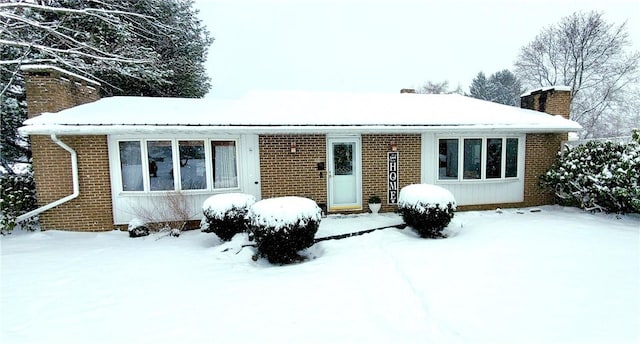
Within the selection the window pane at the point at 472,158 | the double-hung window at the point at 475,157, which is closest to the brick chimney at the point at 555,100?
the double-hung window at the point at 475,157

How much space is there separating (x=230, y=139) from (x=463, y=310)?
604 centimetres

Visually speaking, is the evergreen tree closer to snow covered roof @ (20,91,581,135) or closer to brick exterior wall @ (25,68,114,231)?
brick exterior wall @ (25,68,114,231)

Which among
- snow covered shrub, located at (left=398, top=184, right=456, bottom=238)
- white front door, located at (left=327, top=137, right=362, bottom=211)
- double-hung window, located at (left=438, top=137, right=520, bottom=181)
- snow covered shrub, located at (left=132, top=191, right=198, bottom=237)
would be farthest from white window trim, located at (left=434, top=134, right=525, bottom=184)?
snow covered shrub, located at (left=132, top=191, right=198, bottom=237)

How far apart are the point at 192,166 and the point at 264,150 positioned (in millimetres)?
1781

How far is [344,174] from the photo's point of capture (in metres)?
7.92

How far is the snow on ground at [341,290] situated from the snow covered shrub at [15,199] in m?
0.62

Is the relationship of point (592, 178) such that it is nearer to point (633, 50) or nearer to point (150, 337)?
point (150, 337)

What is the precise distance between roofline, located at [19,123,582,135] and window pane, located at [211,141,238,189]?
524 mm

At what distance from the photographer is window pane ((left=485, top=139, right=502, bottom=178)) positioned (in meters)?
8.23

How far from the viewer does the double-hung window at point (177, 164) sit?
681cm

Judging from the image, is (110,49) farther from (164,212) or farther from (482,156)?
(482,156)

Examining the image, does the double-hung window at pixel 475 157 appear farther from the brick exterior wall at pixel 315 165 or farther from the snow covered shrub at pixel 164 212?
the snow covered shrub at pixel 164 212

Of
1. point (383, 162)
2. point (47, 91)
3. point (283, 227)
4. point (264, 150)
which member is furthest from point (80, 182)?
point (383, 162)

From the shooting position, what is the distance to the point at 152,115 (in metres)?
6.91
